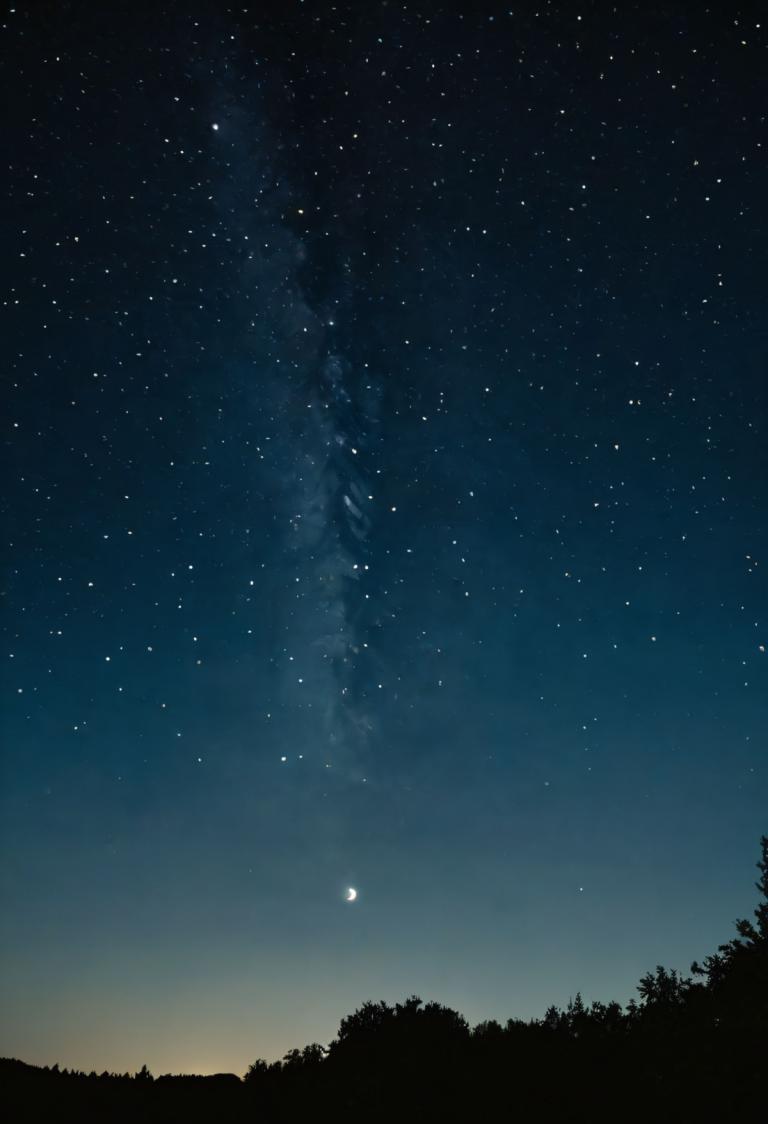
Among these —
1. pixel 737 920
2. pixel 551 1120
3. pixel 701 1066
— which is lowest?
pixel 551 1120

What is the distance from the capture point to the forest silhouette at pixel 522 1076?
10.3 metres

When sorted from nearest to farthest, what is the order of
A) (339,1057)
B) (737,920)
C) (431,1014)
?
(737,920) < (339,1057) < (431,1014)

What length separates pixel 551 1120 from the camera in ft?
40.0

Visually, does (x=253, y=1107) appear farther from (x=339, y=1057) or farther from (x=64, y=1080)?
(x=339, y=1057)

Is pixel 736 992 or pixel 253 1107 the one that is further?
pixel 736 992

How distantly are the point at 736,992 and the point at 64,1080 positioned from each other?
551 inches

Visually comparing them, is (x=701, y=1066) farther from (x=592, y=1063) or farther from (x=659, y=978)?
(x=659, y=978)

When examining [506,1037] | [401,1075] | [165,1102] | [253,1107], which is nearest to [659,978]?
[506,1037]

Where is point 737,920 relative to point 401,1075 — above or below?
above

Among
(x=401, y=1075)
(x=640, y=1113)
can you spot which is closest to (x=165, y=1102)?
(x=401, y=1075)

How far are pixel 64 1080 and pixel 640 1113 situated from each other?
941 cm

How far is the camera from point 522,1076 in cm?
1414

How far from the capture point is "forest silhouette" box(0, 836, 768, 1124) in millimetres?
10305

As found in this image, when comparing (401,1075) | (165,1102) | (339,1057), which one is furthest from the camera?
(339,1057)
